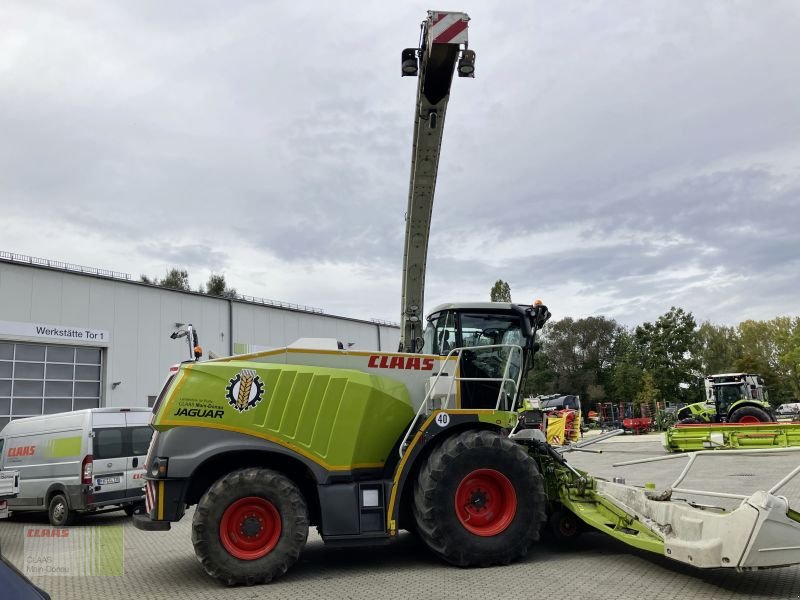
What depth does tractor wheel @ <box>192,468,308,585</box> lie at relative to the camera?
6.16 metres

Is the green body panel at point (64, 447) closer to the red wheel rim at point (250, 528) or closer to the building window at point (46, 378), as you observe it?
the red wheel rim at point (250, 528)

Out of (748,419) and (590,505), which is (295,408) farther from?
(748,419)

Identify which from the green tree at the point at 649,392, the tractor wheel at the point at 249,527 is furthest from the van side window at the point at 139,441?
the green tree at the point at 649,392

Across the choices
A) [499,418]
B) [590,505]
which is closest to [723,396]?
[590,505]

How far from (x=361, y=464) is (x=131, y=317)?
20605mm

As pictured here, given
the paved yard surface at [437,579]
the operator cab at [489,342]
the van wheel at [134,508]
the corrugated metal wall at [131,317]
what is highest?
the corrugated metal wall at [131,317]

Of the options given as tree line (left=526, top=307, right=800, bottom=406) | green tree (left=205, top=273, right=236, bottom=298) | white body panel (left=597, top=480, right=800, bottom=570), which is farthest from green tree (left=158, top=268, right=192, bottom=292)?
white body panel (left=597, top=480, right=800, bottom=570)

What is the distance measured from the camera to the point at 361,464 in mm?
6777

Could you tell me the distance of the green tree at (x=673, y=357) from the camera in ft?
167

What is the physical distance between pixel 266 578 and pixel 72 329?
19600 mm

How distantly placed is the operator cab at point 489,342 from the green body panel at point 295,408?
4.10ft

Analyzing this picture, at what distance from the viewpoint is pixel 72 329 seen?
2267cm

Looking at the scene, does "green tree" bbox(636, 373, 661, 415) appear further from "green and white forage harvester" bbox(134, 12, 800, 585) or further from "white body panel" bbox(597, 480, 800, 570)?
"white body panel" bbox(597, 480, 800, 570)

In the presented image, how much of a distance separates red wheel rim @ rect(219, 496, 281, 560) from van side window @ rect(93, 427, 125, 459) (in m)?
6.20
